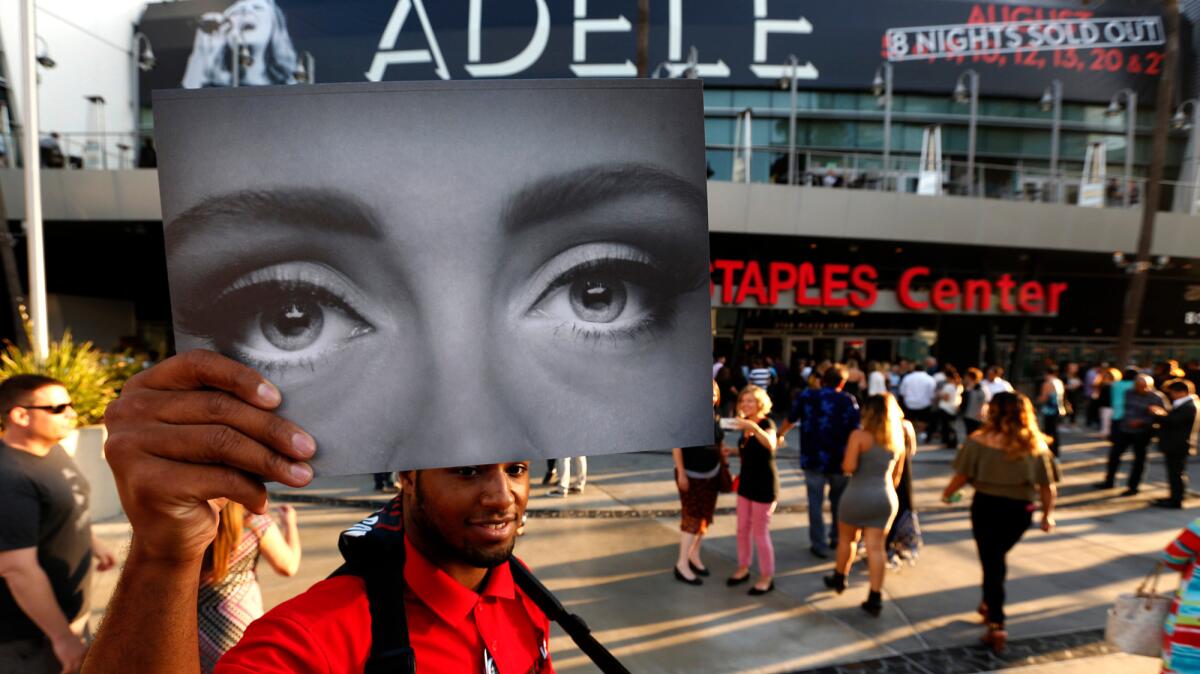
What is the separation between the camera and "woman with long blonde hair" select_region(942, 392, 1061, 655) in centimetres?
435

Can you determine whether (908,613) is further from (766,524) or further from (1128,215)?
(1128,215)

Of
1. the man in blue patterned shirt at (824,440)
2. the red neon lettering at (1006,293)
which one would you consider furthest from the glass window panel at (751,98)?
the man in blue patterned shirt at (824,440)

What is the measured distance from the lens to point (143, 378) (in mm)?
920

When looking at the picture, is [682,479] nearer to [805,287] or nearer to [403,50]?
[805,287]

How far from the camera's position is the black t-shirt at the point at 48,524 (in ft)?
8.05

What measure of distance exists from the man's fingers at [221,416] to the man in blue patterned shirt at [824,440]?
589 cm

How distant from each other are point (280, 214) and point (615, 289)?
58 cm

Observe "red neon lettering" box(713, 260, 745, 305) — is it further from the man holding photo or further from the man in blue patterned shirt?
the man holding photo

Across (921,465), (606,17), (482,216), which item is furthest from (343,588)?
(606,17)

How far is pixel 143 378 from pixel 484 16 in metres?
23.3

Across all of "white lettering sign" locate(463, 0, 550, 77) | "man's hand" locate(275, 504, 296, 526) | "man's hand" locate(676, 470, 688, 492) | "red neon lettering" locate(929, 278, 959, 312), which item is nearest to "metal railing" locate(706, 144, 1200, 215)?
"red neon lettering" locate(929, 278, 959, 312)

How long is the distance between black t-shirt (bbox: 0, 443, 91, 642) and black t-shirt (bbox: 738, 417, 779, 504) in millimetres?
4673

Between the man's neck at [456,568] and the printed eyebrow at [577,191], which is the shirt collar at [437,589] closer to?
the man's neck at [456,568]

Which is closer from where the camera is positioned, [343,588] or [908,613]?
[343,588]
